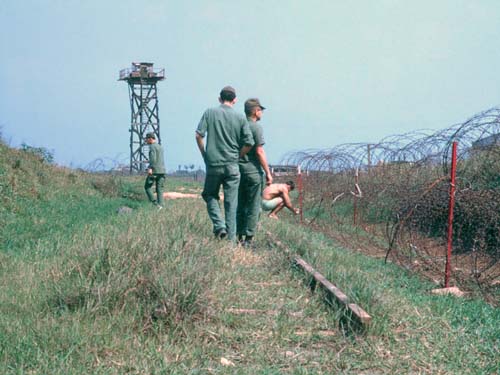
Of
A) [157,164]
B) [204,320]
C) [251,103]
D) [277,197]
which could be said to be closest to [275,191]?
[277,197]

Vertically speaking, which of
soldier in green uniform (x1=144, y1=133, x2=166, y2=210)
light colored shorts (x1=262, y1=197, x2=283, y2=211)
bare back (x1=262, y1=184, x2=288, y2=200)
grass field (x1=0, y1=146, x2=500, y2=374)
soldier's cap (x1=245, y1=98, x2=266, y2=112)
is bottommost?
grass field (x1=0, y1=146, x2=500, y2=374)

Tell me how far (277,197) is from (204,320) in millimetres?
9626

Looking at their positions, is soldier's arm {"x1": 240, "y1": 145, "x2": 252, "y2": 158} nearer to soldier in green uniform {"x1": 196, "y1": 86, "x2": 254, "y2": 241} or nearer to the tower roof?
soldier in green uniform {"x1": 196, "y1": 86, "x2": 254, "y2": 241}

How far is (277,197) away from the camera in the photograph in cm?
1426

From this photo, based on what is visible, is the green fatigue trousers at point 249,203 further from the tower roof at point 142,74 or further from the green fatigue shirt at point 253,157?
the tower roof at point 142,74

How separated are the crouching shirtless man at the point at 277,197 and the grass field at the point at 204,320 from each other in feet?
23.0

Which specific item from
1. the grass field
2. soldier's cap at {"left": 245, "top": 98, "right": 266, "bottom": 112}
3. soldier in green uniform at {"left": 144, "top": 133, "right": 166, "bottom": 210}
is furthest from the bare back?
the grass field

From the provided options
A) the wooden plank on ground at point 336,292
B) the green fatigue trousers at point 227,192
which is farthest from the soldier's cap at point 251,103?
the wooden plank on ground at point 336,292

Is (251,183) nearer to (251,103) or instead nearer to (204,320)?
(251,103)

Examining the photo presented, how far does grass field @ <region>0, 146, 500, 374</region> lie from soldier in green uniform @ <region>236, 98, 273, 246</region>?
81.4 inches

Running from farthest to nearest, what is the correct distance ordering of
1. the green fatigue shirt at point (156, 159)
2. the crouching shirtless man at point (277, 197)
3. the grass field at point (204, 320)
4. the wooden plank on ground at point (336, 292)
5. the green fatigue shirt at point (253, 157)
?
the green fatigue shirt at point (156, 159) < the crouching shirtless man at point (277, 197) < the green fatigue shirt at point (253, 157) < the wooden plank on ground at point (336, 292) < the grass field at point (204, 320)

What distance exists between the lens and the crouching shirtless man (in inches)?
547

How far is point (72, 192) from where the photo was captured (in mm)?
18844

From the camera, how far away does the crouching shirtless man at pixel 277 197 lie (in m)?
13.9
